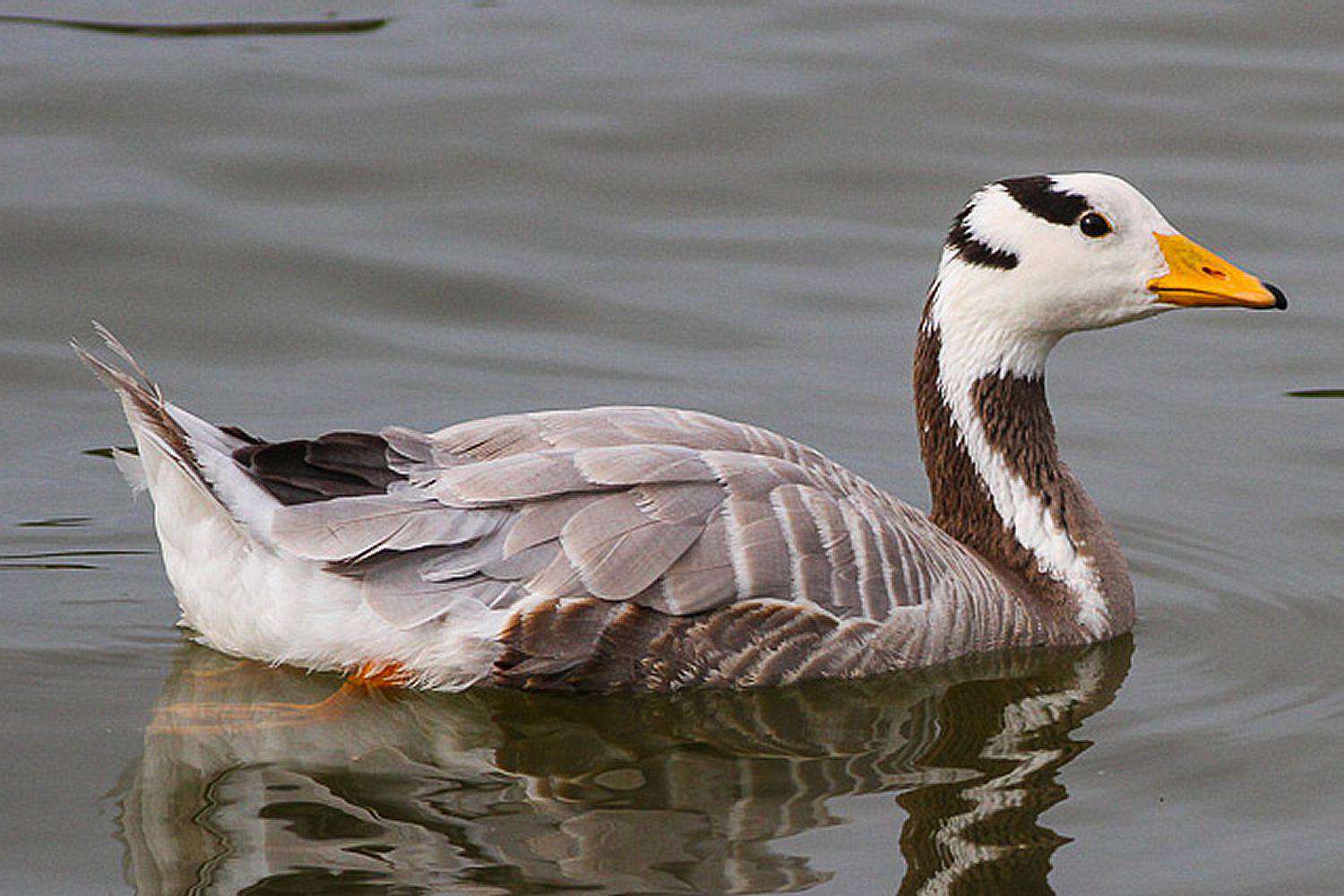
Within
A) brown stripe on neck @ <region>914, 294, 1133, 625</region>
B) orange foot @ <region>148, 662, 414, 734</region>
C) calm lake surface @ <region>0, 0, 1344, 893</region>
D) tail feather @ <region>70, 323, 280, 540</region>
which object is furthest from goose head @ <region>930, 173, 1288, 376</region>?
tail feather @ <region>70, 323, 280, 540</region>

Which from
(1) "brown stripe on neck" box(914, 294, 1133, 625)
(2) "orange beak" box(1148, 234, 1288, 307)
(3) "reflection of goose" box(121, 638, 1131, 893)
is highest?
(2) "orange beak" box(1148, 234, 1288, 307)

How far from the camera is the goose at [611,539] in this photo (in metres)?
7.38

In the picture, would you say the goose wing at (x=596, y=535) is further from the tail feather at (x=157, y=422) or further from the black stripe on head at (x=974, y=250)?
the black stripe on head at (x=974, y=250)

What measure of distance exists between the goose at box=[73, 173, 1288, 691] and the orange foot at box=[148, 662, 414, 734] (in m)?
0.02

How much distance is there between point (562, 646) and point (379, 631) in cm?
58

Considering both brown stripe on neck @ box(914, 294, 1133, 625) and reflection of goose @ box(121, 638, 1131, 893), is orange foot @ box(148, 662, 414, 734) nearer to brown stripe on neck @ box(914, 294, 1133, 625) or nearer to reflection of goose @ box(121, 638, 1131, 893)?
reflection of goose @ box(121, 638, 1131, 893)

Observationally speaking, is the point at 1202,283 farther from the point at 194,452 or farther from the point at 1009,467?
the point at 194,452

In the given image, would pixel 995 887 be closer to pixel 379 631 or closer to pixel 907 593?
pixel 907 593

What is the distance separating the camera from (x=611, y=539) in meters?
7.42

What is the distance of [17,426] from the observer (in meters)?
9.93

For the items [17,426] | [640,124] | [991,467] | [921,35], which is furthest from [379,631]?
[921,35]

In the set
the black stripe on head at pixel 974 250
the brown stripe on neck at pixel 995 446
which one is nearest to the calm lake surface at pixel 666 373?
the brown stripe on neck at pixel 995 446

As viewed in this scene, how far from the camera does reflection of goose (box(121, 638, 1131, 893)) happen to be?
253 inches

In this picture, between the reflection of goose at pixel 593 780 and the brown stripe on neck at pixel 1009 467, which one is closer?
the reflection of goose at pixel 593 780
